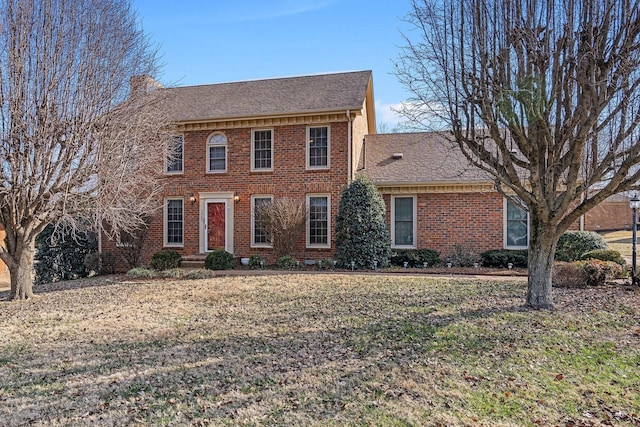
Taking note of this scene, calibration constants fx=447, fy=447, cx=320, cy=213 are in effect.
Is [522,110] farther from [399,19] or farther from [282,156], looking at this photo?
[282,156]

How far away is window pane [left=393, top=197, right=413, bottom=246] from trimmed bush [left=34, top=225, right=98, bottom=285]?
10.4 meters

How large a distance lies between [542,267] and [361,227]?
6260 millimetres

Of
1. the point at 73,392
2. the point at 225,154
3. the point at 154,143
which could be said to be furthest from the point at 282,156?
the point at 73,392

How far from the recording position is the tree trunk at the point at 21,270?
30.9 feet

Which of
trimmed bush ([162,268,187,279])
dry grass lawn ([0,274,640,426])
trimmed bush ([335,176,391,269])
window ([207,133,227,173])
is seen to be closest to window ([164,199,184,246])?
window ([207,133,227,173])

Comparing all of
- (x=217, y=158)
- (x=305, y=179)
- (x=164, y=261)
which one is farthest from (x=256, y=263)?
(x=217, y=158)

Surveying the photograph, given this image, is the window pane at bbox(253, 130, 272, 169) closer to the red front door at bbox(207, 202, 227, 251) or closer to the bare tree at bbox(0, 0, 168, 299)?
the red front door at bbox(207, 202, 227, 251)

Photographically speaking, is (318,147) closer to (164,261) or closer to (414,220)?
(414,220)

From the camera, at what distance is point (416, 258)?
546 inches

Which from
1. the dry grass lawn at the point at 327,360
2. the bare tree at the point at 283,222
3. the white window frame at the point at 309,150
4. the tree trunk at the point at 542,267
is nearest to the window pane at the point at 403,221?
the white window frame at the point at 309,150

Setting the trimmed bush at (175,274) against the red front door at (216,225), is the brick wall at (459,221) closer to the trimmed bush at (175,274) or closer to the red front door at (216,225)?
the red front door at (216,225)

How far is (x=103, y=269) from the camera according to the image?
1579 cm

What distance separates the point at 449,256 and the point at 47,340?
11.3m

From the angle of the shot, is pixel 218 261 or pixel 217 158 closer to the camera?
pixel 218 261
